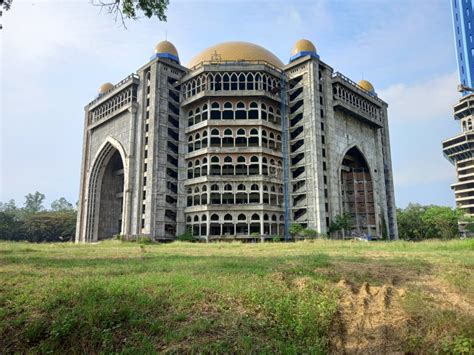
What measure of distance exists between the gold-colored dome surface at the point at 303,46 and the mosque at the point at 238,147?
17 centimetres

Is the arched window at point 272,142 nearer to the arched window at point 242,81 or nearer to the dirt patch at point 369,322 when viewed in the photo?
the arched window at point 242,81

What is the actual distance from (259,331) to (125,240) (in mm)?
39802

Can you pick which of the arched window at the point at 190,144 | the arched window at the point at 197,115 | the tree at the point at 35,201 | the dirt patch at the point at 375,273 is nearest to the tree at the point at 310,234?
the arched window at the point at 190,144

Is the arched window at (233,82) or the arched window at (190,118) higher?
the arched window at (233,82)

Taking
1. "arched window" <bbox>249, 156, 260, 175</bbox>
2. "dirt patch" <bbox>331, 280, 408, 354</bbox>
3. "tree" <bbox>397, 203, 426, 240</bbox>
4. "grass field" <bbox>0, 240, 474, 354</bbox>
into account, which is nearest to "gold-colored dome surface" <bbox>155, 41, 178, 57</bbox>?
"arched window" <bbox>249, 156, 260, 175</bbox>

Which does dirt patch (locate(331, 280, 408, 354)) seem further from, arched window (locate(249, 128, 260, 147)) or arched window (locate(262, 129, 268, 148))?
arched window (locate(262, 129, 268, 148))

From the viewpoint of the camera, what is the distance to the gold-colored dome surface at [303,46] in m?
53.5

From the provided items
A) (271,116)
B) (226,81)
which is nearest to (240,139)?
(271,116)

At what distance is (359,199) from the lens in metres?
55.8

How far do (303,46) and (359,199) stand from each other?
1007 inches

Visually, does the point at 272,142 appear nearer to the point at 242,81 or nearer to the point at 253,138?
the point at 253,138

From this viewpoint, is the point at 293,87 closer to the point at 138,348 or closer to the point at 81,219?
the point at 81,219

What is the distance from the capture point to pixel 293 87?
52469 mm

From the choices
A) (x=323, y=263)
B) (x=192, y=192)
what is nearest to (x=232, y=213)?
(x=192, y=192)
